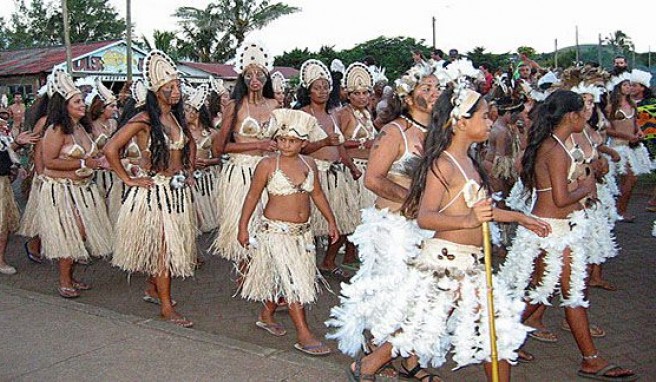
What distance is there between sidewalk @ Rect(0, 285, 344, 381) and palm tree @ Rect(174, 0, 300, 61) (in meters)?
36.4

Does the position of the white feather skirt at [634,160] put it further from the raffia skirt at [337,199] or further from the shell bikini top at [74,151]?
the shell bikini top at [74,151]

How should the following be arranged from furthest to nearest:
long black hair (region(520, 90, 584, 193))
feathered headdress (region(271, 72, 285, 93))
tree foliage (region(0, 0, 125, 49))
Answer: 1. tree foliage (region(0, 0, 125, 49))
2. feathered headdress (region(271, 72, 285, 93))
3. long black hair (region(520, 90, 584, 193))

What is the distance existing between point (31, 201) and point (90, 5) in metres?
48.3

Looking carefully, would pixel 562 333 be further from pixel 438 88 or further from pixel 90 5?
pixel 90 5

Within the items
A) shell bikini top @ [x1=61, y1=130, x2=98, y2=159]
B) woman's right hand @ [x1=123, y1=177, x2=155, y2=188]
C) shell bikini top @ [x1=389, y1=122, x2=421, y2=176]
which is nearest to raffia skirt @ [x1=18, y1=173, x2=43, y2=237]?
shell bikini top @ [x1=61, y1=130, x2=98, y2=159]

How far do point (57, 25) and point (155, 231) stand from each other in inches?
2041

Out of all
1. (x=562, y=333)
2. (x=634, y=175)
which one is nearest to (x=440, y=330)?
(x=562, y=333)

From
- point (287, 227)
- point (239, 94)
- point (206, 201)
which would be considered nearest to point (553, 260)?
point (287, 227)

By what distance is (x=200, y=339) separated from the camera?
180 inches

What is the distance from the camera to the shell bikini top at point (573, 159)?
4.25 metres

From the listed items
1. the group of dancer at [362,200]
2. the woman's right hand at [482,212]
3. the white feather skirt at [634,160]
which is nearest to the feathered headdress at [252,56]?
the group of dancer at [362,200]

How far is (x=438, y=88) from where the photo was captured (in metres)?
4.13

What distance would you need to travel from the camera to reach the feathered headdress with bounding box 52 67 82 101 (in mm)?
6074

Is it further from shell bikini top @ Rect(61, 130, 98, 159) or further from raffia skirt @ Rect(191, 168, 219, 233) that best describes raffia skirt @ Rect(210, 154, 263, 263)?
raffia skirt @ Rect(191, 168, 219, 233)
